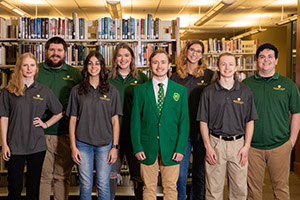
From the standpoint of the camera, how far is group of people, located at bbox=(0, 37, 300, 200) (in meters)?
2.96

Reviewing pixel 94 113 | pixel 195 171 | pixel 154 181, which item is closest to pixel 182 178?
pixel 195 171

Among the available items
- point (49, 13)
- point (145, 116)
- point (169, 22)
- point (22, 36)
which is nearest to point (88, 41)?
point (22, 36)

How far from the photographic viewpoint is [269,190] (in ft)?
14.9

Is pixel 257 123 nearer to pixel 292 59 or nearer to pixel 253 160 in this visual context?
pixel 253 160

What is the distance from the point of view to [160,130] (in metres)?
2.95

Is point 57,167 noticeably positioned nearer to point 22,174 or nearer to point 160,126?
point 22,174

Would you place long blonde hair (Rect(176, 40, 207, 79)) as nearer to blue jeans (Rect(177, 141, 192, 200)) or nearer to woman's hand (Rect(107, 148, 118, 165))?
blue jeans (Rect(177, 141, 192, 200))

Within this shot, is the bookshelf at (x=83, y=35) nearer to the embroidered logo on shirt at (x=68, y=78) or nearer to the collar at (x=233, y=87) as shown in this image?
the embroidered logo on shirt at (x=68, y=78)

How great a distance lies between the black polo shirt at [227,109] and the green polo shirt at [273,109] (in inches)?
6.9

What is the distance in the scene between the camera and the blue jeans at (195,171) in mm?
3294

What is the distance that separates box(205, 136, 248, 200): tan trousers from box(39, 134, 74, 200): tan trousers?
4.68 feet

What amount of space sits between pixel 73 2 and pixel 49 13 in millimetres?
1917

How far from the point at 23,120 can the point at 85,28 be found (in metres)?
2.13

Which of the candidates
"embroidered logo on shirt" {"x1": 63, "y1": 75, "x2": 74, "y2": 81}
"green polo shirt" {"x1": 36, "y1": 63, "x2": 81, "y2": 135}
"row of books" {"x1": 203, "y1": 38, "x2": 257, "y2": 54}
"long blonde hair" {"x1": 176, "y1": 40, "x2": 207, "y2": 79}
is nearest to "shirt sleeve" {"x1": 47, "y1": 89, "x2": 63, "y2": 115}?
"green polo shirt" {"x1": 36, "y1": 63, "x2": 81, "y2": 135}
